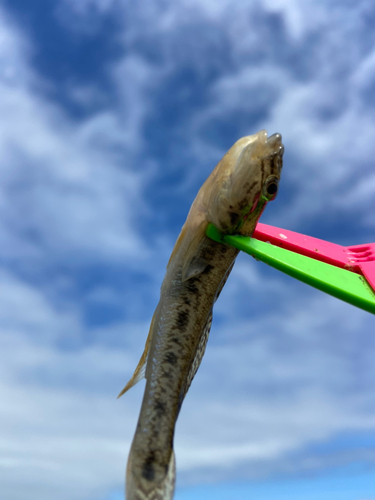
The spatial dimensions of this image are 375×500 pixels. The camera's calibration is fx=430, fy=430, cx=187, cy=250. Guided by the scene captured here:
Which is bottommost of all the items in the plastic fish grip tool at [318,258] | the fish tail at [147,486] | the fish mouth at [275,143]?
the fish tail at [147,486]

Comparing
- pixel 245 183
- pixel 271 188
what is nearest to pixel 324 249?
pixel 271 188

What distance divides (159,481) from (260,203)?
257 centimetres

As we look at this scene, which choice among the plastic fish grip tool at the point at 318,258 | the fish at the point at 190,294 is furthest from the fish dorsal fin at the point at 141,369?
the plastic fish grip tool at the point at 318,258

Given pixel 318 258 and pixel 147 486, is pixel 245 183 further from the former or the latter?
pixel 147 486

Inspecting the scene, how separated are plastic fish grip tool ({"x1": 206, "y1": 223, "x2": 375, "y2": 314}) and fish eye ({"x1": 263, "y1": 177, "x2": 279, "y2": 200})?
0.40m

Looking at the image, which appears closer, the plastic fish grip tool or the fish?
the plastic fish grip tool

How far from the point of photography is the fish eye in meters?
3.62

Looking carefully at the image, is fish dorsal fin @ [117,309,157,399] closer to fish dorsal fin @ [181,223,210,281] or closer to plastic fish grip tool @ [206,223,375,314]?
fish dorsal fin @ [181,223,210,281]

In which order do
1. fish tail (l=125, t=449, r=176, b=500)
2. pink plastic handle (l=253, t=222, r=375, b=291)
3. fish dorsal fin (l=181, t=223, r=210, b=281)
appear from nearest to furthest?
fish tail (l=125, t=449, r=176, b=500) < fish dorsal fin (l=181, t=223, r=210, b=281) < pink plastic handle (l=253, t=222, r=375, b=291)

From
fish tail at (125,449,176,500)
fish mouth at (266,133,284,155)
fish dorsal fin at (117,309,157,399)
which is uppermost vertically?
fish mouth at (266,133,284,155)

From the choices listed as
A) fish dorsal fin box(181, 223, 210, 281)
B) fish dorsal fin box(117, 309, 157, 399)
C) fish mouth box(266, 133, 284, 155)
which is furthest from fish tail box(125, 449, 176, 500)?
fish mouth box(266, 133, 284, 155)

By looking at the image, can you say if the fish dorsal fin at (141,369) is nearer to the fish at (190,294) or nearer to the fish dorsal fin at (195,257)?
the fish at (190,294)

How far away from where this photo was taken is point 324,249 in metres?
4.27

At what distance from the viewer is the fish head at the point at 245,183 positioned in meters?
3.54
